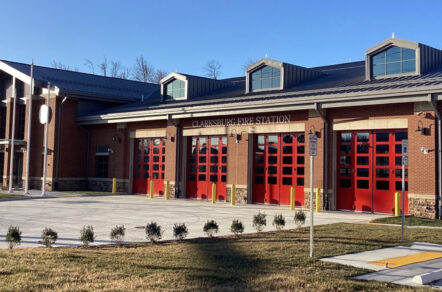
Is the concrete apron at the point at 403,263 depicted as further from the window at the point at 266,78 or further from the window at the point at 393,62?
the window at the point at 266,78

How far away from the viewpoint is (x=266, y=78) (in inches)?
1054

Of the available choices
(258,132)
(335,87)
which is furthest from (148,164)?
(335,87)

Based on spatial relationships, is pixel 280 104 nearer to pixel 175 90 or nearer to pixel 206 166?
pixel 206 166

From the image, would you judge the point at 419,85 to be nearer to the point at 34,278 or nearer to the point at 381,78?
the point at 381,78

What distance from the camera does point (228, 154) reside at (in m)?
25.4

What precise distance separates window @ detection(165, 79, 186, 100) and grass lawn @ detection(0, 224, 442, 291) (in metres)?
20.4

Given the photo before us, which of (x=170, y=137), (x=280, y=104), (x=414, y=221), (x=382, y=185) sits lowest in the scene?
(x=414, y=221)

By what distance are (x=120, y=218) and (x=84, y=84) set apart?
2067 cm

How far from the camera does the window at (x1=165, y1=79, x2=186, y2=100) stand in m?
31.5

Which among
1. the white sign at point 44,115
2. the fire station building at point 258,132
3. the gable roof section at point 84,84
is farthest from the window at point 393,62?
the white sign at point 44,115

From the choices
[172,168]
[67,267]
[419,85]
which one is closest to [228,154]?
[172,168]

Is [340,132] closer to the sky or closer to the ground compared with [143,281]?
closer to the sky

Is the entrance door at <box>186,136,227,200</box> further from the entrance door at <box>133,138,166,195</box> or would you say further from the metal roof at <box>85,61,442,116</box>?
the entrance door at <box>133,138,166,195</box>

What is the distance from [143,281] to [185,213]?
12103 mm
